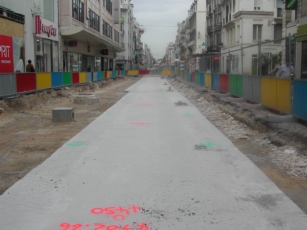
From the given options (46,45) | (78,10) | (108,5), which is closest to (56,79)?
(46,45)

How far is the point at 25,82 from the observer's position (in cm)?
1706

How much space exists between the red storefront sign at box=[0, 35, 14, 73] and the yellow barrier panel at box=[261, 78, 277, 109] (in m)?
14.0

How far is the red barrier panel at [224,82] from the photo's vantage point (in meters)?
17.7

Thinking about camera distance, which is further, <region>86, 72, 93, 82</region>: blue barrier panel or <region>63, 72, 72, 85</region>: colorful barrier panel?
<region>86, 72, 93, 82</region>: blue barrier panel

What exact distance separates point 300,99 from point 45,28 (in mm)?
23931

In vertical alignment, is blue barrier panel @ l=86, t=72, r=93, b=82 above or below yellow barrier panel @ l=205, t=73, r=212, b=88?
above

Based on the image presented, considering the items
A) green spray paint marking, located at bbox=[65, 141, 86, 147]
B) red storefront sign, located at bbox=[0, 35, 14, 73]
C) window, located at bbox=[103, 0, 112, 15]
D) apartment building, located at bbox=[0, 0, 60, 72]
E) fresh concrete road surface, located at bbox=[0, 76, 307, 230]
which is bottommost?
fresh concrete road surface, located at bbox=[0, 76, 307, 230]

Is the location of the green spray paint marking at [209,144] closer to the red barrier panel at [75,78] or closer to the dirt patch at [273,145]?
the dirt patch at [273,145]

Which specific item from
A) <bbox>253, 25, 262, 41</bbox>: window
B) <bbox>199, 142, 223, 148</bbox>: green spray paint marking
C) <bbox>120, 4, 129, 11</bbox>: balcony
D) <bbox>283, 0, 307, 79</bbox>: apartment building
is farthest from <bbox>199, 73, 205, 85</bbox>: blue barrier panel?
<bbox>120, 4, 129, 11</bbox>: balcony

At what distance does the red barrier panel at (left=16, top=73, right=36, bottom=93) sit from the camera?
16.1 metres

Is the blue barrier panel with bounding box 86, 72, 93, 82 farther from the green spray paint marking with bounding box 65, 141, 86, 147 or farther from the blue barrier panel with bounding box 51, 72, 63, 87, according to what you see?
the green spray paint marking with bounding box 65, 141, 86, 147

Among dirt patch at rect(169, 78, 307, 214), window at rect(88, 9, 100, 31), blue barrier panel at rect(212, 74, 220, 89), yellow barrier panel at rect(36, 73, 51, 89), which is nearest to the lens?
dirt patch at rect(169, 78, 307, 214)

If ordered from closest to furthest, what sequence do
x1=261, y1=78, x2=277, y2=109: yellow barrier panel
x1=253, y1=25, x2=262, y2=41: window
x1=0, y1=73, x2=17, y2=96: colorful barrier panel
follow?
x1=261, y1=78, x2=277, y2=109: yellow barrier panel, x1=0, y1=73, x2=17, y2=96: colorful barrier panel, x1=253, y1=25, x2=262, y2=41: window

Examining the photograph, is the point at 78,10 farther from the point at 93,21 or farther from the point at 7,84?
the point at 7,84
